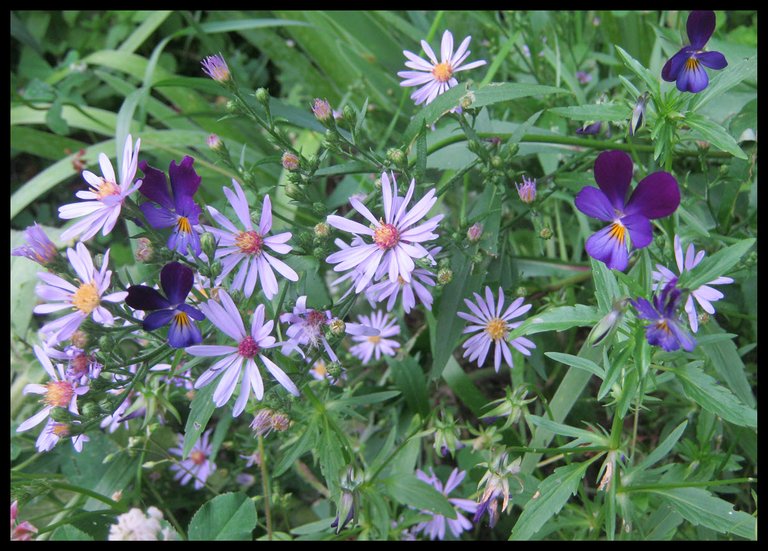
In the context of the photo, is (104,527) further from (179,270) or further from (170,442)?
(179,270)

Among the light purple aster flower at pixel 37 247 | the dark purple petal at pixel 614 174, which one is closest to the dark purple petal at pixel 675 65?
the dark purple petal at pixel 614 174

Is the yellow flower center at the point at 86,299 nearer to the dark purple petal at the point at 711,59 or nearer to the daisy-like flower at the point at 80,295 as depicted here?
the daisy-like flower at the point at 80,295

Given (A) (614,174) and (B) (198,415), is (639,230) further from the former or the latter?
(B) (198,415)

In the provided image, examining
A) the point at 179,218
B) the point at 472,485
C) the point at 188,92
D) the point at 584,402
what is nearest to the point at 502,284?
the point at 584,402

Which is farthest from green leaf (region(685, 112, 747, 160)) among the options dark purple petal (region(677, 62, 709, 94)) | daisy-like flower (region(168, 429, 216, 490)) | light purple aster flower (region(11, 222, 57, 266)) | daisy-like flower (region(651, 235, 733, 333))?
daisy-like flower (region(168, 429, 216, 490))

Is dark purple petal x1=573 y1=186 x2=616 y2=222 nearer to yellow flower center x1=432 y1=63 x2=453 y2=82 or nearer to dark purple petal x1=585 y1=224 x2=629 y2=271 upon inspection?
dark purple petal x1=585 y1=224 x2=629 y2=271

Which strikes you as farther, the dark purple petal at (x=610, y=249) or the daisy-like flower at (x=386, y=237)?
the daisy-like flower at (x=386, y=237)
